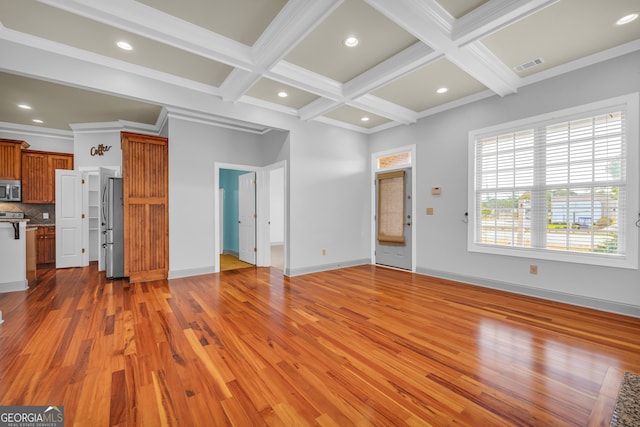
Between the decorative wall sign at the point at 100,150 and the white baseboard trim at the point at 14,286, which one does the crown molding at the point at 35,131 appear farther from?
the white baseboard trim at the point at 14,286

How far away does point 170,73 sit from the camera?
3730mm

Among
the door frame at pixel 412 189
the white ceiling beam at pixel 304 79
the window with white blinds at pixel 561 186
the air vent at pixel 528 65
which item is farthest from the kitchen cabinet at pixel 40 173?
the air vent at pixel 528 65

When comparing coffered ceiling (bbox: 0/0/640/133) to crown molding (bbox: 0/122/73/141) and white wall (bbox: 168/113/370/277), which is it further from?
crown molding (bbox: 0/122/73/141)

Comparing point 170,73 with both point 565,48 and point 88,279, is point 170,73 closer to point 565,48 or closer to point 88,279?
point 88,279

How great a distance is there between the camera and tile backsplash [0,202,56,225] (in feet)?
19.4

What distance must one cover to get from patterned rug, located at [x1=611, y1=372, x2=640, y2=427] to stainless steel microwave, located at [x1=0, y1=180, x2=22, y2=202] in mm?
9204

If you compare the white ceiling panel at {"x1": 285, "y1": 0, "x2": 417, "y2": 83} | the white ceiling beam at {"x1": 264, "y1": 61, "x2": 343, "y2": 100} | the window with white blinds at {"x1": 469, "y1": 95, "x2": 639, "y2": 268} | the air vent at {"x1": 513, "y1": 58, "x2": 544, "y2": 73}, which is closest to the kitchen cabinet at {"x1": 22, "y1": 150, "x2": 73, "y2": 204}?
the white ceiling beam at {"x1": 264, "y1": 61, "x2": 343, "y2": 100}

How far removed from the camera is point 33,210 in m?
6.11

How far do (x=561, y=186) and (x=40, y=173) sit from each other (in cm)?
963

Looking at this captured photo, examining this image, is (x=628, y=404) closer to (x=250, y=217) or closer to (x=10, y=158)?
(x=250, y=217)

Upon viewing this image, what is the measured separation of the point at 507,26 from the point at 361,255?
447 cm

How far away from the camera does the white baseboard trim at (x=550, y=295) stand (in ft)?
10.2

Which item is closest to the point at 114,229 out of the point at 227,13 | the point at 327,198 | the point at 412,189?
the point at 327,198

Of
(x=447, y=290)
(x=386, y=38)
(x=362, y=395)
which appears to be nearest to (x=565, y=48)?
(x=386, y=38)
